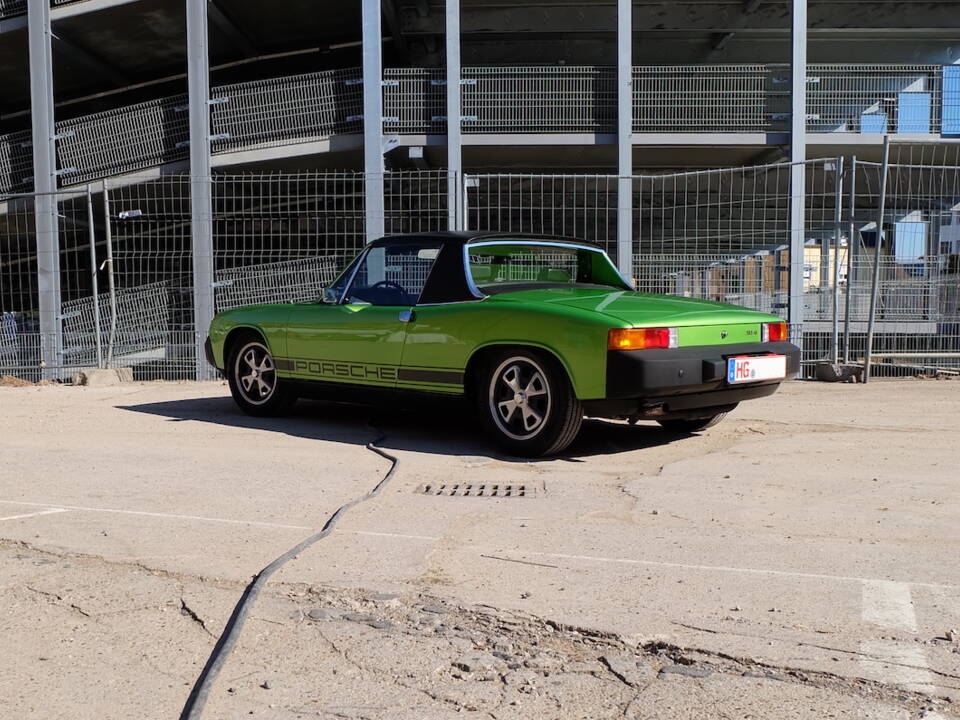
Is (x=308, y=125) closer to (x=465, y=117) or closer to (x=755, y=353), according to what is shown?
(x=465, y=117)

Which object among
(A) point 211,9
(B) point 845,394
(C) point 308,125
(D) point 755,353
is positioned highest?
(A) point 211,9

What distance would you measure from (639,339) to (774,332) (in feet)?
4.03

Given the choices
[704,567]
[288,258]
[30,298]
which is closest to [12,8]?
[30,298]

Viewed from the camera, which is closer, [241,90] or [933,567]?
[933,567]

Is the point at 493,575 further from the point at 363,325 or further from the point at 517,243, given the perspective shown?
the point at 517,243

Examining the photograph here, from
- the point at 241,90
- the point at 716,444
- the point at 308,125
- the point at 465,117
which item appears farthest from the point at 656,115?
the point at 716,444

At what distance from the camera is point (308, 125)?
16016mm

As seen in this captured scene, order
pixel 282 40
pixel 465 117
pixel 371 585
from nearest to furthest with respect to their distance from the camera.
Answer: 1. pixel 371 585
2. pixel 465 117
3. pixel 282 40

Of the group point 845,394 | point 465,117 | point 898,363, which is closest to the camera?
point 845,394

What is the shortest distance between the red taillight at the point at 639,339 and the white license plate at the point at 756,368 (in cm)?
47

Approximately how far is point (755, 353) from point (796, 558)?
2.37 m

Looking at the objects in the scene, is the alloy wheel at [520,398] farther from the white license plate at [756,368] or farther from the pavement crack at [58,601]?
the pavement crack at [58,601]

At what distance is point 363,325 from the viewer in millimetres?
6371

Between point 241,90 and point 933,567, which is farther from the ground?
point 241,90
